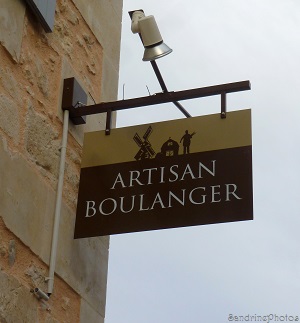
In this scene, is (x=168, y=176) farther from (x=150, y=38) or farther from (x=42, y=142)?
(x=150, y=38)

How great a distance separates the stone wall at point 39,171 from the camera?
484 cm

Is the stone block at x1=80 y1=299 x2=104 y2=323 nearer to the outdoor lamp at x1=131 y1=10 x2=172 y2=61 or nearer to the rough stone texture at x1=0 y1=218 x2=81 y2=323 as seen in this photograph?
the rough stone texture at x1=0 y1=218 x2=81 y2=323

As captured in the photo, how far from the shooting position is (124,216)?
5195 millimetres

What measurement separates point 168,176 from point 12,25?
Result: 126 cm

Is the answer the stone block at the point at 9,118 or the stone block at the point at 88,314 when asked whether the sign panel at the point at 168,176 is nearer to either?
the stone block at the point at 88,314

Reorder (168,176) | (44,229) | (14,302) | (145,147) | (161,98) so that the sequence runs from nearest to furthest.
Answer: (14,302) < (44,229) < (168,176) < (145,147) < (161,98)

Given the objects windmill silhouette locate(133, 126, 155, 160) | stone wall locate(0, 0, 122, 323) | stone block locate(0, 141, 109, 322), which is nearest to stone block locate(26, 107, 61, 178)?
stone wall locate(0, 0, 122, 323)

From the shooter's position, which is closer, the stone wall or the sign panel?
the stone wall

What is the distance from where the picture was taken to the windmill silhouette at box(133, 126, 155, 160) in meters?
5.45

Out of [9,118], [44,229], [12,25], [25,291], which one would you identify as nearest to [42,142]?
[9,118]

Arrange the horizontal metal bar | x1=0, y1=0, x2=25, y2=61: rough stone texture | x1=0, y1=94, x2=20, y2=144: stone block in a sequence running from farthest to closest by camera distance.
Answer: the horizontal metal bar, x1=0, y1=0, x2=25, y2=61: rough stone texture, x1=0, y1=94, x2=20, y2=144: stone block

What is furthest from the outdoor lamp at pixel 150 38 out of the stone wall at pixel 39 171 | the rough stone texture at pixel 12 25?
the rough stone texture at pixel 12 25

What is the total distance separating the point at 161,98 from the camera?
565 centimetres

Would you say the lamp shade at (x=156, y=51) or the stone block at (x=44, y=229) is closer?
the stone block at (x=44, y=229)
